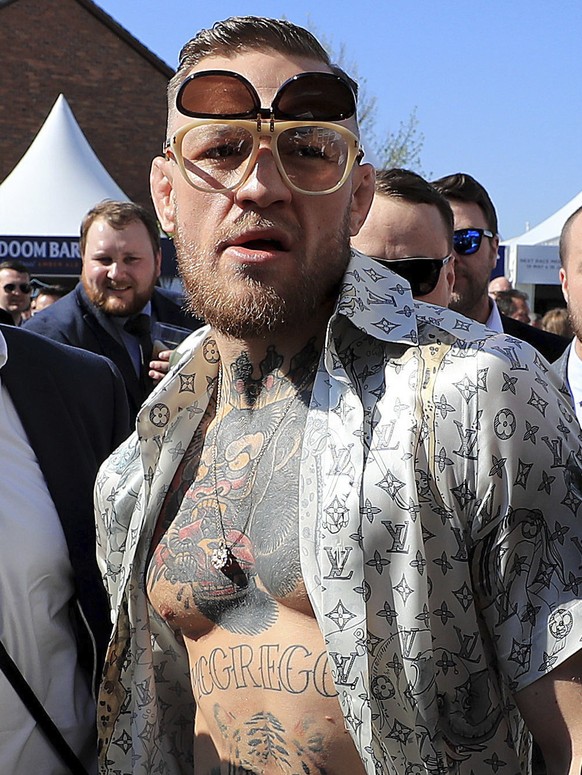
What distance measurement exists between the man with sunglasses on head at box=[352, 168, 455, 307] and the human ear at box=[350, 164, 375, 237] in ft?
2.47

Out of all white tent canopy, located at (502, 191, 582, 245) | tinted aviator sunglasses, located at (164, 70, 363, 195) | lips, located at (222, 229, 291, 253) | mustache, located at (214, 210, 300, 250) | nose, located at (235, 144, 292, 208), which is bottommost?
white tent canopy, located at (502, 191, 582, 245)

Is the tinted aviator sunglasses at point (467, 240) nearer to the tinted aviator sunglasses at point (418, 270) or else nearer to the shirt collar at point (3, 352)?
the tinted aviator sunglasses at point (418, 270)

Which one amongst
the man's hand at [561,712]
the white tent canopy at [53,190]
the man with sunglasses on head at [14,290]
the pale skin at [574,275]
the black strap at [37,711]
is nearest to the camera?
the man's hand at [561,712]

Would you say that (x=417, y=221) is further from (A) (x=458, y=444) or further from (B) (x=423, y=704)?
(B) (x=423, y=704)

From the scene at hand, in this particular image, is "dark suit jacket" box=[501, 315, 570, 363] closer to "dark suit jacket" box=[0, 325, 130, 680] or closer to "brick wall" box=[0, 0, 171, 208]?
"dark suit jacket" box=[0, 325, 130, 680]

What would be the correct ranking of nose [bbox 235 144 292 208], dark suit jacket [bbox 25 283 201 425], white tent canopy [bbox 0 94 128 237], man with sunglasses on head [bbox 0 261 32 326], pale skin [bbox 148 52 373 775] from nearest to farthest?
1. pale skin [bbox 148 52 373 775]
2. nose [bbox 235 144 292 208]
3. dark suit jacket [bbox 25 283 201 425]
4. man with sunglasses on head [bbox 0 261 32 326]
5. white tent canopy [bbox 0 94 128 237]

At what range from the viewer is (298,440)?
1806mm

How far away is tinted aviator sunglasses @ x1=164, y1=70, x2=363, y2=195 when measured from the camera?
5.94ft

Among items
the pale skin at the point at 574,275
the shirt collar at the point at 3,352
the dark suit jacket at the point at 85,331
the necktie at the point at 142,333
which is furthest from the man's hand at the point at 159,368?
the shirt collar at the point at 3,352

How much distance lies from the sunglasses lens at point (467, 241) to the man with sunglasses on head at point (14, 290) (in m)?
5.35

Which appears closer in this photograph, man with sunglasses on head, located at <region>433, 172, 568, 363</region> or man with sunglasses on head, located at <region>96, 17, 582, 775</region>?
man with sunglasses on head, located at <region>96, 17, 582, 775</region>

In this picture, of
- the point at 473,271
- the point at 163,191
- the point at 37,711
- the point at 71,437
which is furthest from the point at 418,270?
the point at 37,711

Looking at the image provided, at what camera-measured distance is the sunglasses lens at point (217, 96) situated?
182cm

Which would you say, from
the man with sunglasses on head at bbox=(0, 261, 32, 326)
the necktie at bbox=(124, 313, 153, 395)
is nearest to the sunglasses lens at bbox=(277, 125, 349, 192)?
the necktie at bbox=(124, 313, 153, 395)
